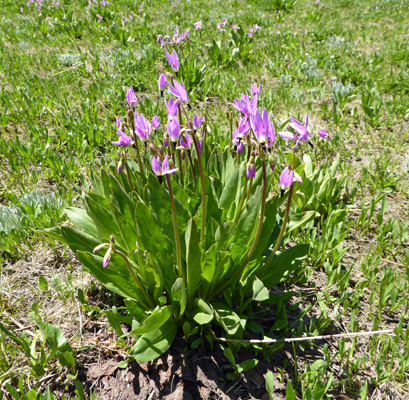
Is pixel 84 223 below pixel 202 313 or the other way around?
the other way around

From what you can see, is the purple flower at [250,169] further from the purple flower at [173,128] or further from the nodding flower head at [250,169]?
the purple flower at [173,128]

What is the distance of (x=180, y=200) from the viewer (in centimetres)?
219

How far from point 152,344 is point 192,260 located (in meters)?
0.51

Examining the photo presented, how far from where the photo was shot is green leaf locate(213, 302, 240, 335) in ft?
5.66

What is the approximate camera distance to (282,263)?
214cm

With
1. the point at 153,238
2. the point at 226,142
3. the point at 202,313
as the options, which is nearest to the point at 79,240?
the point at 153,238

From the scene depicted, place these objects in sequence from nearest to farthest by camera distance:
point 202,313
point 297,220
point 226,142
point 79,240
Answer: point 202,313 → point 79,240 → point 297,220 → point 226,142

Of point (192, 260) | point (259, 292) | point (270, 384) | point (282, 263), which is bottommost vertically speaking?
point (270, 384)

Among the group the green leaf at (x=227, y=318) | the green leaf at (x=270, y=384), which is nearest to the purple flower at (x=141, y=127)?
the green leaf at (x=227, y=318)

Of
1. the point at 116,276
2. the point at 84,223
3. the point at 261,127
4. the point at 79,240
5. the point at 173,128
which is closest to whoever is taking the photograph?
the point at 261,127

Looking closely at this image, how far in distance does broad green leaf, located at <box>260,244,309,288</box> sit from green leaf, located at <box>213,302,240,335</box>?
13.5 inches

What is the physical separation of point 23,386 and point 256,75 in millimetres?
5490

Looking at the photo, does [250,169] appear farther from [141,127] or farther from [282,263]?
[282,263]

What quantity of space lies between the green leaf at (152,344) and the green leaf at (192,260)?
0.76 ft
